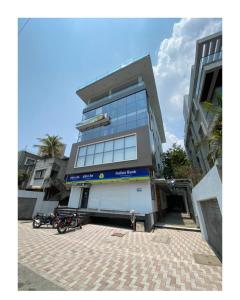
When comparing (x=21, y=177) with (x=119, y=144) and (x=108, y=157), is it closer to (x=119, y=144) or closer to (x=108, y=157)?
(x=108, y=157)

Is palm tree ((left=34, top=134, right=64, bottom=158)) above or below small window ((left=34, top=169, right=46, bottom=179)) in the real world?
above

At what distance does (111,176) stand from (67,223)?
574 cm

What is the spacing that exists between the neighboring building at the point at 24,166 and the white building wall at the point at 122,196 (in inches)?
614

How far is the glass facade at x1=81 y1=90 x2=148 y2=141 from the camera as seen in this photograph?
15.9 m

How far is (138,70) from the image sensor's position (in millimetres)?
18750

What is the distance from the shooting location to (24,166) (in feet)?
84.3

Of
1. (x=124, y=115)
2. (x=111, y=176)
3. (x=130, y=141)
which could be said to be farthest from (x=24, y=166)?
(x=130, y=141)

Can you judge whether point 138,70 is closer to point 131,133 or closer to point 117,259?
point 131,133

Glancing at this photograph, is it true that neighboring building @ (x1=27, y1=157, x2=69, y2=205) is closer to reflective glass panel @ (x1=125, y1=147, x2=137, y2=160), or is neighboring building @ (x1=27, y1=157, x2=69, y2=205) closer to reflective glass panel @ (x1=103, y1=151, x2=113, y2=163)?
reflective glass panel @ (x1=103, y1=151, x2=113, y2=163)

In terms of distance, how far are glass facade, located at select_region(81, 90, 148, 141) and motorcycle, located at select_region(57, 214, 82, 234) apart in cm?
1043

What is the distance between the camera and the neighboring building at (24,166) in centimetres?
2290

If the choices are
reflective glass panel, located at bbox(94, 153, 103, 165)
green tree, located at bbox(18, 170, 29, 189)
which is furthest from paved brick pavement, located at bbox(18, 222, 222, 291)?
green tree, located at bbox(18, 170, 29, 189)

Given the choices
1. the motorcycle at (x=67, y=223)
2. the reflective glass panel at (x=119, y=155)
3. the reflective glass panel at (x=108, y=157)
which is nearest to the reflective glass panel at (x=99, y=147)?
the reflective glass panel at (x=108, y=157)
